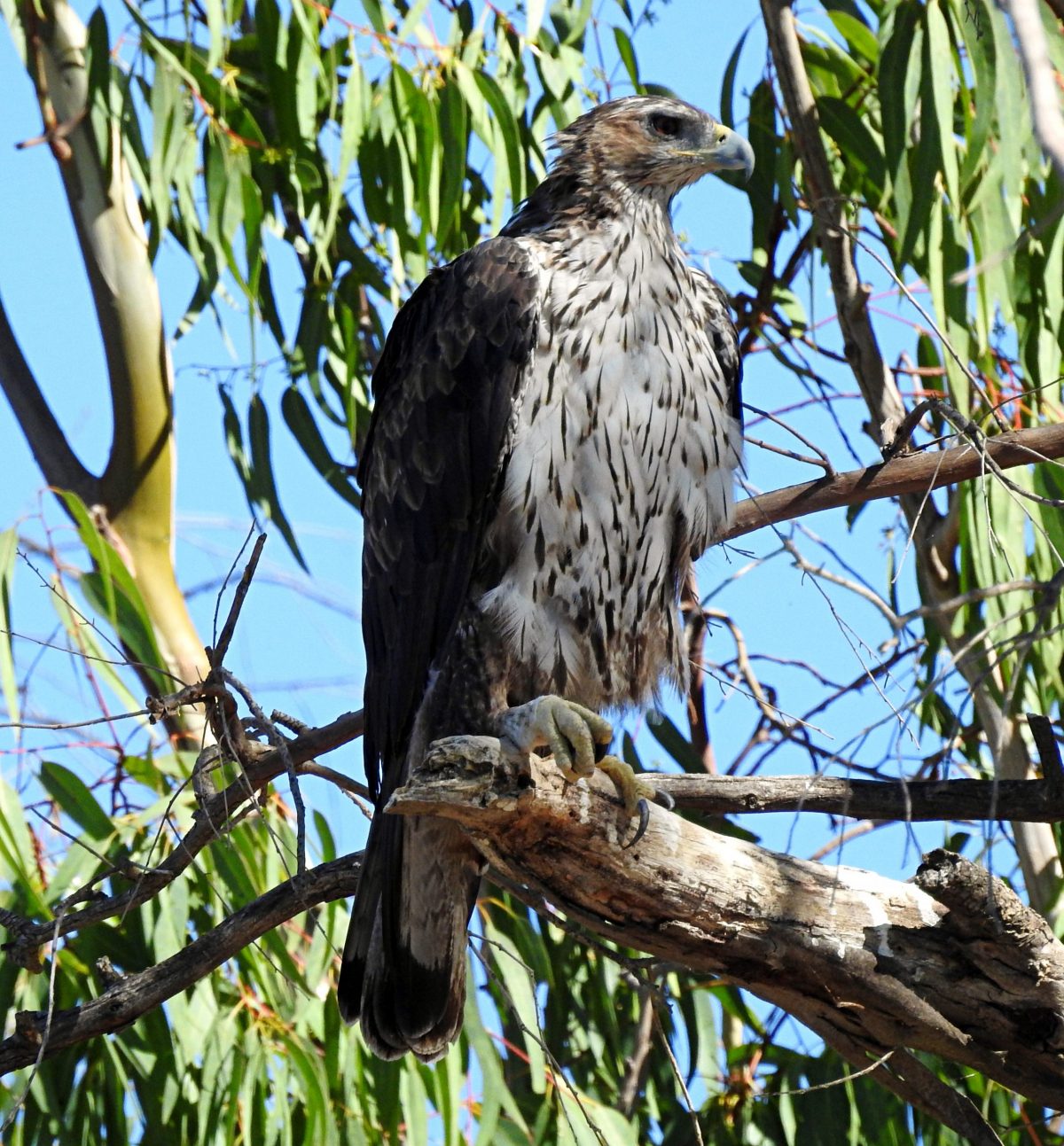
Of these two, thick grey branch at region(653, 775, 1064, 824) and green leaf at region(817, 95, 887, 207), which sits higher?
green leaf at region(817, 95, 887, 207)

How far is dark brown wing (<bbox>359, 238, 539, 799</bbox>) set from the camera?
3.33 metres

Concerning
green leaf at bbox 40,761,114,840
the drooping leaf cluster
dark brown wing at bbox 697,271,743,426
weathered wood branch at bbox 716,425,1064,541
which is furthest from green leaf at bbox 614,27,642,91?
green leaf at bbox 40,761,114,840

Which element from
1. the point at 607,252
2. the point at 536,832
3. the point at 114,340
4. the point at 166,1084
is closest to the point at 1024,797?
the point at 536,832

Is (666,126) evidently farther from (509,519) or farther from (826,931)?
(826,931)

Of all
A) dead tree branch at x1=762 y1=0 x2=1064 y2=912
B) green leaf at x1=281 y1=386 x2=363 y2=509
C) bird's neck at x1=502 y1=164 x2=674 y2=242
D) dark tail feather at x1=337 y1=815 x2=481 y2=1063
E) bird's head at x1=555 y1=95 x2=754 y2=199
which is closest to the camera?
dark tail feather at x1=337 y1=815 x2=481 y2=1063

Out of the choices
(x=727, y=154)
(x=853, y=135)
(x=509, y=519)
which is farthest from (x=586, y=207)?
(x=853, y=135)

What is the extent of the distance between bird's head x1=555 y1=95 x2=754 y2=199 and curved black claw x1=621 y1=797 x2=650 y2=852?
5.77ft

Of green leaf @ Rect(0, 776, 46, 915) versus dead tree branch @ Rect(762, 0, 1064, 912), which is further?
dead tree branch @ Rect(762, 0, 1064, 912)

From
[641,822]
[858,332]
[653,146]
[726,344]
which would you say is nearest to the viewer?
[641,822]

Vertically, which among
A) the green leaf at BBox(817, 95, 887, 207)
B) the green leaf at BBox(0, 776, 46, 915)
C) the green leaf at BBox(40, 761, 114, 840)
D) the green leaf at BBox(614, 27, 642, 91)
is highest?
the green leaf at BBox(614, 27, 642, 91)

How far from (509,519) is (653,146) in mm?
1139

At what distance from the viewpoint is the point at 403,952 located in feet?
10.5

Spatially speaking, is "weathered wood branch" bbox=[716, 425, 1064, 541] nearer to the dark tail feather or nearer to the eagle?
the eagle

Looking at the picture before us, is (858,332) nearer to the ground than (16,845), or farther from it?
farther from it
